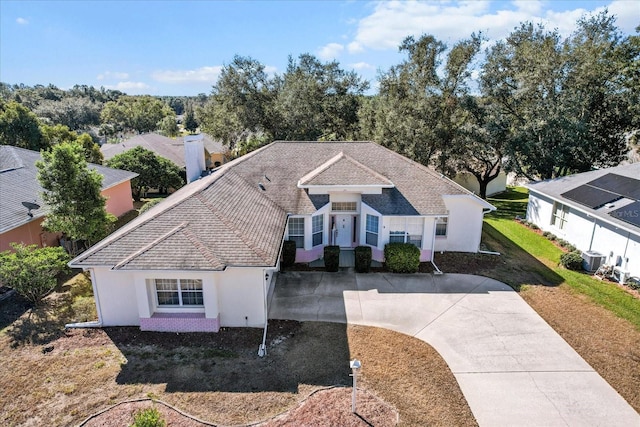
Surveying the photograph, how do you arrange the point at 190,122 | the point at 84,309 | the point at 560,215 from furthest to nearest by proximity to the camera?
1. the point at 190,122
2. the point at 560,215
3. the point at 84,309

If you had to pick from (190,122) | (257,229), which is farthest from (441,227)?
(190,122)

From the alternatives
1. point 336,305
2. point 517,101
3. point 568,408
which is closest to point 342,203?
point 336,305

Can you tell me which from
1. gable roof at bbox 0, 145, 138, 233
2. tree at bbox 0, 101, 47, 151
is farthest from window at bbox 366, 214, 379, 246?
tree at bbox 0, 101, 47, 151

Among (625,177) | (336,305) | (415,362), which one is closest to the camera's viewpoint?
(415,362)

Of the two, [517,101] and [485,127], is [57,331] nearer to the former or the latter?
[485,127]

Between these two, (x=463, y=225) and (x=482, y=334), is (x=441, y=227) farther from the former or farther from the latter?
(x=482, y=334)

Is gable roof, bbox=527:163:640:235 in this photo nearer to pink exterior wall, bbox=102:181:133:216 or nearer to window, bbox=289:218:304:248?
window, bbox=289:218:304:248
